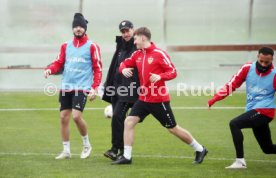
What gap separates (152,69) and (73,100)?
58.3 inches

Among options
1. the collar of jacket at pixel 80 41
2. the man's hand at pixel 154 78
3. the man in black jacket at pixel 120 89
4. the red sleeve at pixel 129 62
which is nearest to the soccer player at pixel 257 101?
the man's hand at pixel 154 78

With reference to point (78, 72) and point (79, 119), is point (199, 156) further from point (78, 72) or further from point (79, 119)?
point (78, 72)

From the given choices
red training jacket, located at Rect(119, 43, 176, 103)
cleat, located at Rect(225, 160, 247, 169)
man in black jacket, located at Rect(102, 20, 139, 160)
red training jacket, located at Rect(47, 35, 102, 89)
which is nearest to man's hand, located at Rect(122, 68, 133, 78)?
red training jacket, located at Rect(119, 43, 176, 103)

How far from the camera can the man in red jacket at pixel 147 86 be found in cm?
1134

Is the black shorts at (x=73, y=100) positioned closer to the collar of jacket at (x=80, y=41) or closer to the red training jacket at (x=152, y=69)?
the collar of jacket at (x=80, y=41)

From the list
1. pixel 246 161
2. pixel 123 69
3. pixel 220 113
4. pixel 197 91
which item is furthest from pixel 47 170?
pixel 197 91

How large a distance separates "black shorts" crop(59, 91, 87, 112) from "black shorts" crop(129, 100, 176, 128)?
3.11 ft

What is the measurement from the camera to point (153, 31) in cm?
2588

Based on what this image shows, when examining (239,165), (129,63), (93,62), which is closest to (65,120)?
(93,62)

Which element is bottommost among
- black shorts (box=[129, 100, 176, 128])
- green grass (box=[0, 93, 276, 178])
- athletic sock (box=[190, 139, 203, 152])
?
green grass (box=[0, 93, 276, 178])

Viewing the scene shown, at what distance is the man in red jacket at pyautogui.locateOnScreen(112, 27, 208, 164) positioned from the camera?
11336 millimetres

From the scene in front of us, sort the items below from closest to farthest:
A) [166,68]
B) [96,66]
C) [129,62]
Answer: [166,68]
[129,62]
[96,66]

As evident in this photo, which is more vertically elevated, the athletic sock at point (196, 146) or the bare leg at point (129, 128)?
the bare leg at point (129, 128)

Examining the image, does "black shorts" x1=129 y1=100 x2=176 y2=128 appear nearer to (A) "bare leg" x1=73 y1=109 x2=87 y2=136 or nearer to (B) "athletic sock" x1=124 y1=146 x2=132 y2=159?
(B) "athletic sock" x1=124 y1=146 x2=132 y2=159
